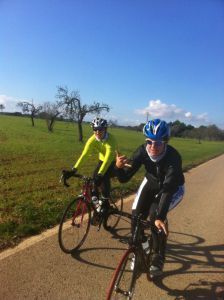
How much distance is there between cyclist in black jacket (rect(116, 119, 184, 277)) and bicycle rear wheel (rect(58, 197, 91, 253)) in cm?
126

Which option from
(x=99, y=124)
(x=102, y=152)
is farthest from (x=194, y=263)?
(x=99, y=124)

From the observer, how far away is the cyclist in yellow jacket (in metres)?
5.98

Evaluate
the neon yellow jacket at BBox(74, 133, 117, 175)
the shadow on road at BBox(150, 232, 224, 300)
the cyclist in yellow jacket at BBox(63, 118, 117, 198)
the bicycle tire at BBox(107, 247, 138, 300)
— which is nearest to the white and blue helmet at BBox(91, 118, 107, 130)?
the cyclist in yellow jacket at BBox(63, 118, 117, 198)

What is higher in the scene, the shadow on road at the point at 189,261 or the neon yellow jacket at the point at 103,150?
the neon yellow jacket at the point at 103,150

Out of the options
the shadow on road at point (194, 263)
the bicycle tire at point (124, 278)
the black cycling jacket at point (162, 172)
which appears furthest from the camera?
the shadow on road at point (194, 263)

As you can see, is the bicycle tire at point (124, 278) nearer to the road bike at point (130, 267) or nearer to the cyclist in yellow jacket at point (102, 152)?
the road bike at point (130, 267)

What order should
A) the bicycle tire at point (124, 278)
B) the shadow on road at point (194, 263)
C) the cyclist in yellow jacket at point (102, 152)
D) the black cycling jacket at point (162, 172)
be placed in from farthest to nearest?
the cyclist in yellow jacket at point (102, 152) → the shadow on road at point (194, 263) → the black cycling jacket at point (162, 172) → the bicycle tire at point (124, 278)

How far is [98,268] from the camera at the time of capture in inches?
195

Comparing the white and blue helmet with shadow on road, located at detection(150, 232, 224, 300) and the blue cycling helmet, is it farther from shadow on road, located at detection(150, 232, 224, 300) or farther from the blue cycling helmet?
shadow on road, located at detection(150, 232, 224, 300)

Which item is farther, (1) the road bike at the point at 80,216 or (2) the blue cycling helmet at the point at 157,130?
(1) the road bike at the point at 80,216

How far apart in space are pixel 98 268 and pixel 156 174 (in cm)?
151

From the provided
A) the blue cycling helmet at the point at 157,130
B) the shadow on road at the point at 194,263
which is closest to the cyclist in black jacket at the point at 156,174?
the blue cycling helmet at the point at 157,130

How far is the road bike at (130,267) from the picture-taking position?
11.9ft

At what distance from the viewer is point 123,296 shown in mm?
3770
